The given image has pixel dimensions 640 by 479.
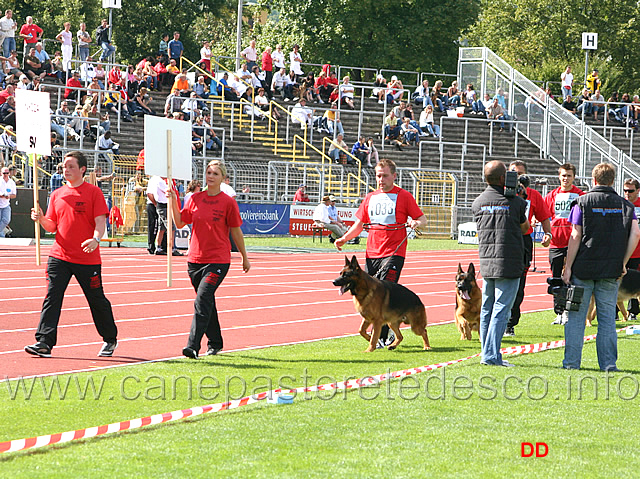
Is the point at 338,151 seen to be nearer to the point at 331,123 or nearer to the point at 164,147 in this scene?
the point at 331,123

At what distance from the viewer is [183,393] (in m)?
8.26

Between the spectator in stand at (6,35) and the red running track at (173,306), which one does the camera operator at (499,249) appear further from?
the spectator in stand at (6,35)

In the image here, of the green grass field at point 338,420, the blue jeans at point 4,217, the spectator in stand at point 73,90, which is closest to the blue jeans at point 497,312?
the green grass field at point 338,420

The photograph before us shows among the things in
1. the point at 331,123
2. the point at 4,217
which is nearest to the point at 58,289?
the point at 4,217

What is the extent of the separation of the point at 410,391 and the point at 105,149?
2477 cm

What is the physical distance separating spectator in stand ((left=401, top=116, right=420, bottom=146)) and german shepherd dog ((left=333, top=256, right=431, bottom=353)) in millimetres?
30718

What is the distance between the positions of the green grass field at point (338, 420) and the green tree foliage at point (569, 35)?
2215 inches

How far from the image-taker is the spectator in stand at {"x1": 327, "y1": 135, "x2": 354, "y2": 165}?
122 ft

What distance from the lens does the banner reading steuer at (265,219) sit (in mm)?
31812

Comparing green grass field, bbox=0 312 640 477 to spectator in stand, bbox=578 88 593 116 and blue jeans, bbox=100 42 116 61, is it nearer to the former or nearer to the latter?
blue jeans, bbox=100 42 116 61

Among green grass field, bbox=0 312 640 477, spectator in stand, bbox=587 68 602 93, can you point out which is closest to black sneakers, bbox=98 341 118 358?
green grass field, bbox=0 312 640 477

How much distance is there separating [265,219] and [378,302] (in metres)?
21.8

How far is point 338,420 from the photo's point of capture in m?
7.17

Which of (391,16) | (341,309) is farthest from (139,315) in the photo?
(391,16)
